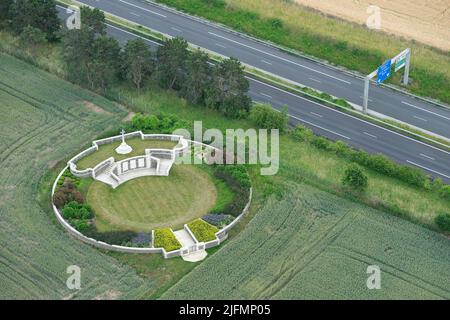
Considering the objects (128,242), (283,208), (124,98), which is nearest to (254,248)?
(283,208)

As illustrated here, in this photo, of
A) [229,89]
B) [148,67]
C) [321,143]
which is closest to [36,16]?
[148,67]

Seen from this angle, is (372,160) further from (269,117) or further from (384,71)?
(384,71)

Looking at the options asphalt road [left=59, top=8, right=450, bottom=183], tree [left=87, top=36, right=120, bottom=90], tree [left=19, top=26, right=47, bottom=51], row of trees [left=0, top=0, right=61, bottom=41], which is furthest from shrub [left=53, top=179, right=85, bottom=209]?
row of trees [left=0, top=0, right=61, bottom=41]

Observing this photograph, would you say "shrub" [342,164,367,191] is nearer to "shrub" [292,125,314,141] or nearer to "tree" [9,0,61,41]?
"shrub" [292,125,314,141]

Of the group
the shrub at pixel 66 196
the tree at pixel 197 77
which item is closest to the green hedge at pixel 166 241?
the shrub at pixel 66 196

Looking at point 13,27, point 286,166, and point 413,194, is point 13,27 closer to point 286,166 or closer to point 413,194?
point 286,166

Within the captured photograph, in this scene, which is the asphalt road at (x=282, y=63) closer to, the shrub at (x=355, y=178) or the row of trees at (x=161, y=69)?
the row of trees at (x=161, y=69)
